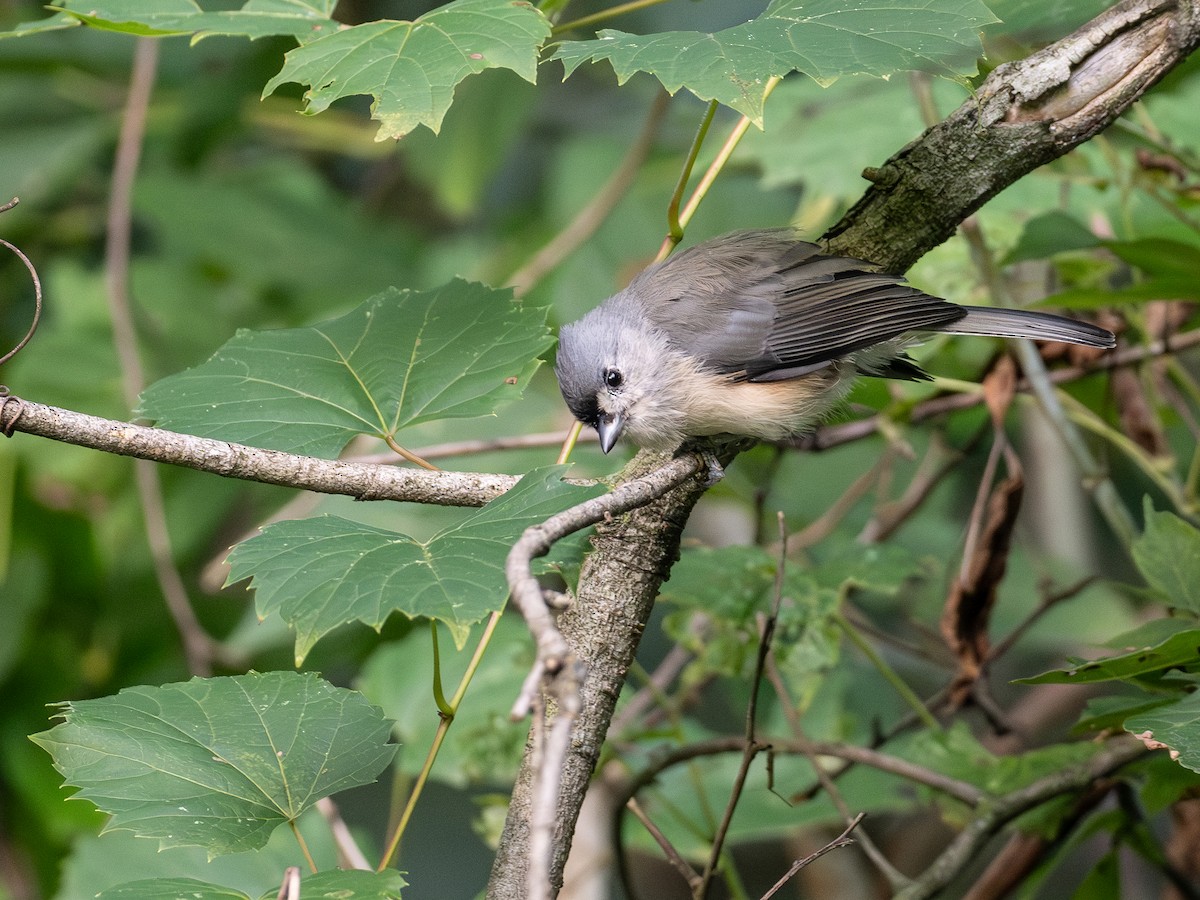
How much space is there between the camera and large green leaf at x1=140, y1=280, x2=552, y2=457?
1.70m

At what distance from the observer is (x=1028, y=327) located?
217cm

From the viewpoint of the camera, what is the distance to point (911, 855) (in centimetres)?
354

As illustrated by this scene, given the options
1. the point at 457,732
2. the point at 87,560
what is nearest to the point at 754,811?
the point at 457,732

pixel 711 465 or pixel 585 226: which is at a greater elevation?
pixel 711 465

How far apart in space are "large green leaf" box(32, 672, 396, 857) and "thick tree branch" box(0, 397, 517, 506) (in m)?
0.28

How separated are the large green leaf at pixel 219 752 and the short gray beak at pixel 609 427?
3.24 ft

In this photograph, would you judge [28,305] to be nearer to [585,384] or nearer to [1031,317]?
[585,384]

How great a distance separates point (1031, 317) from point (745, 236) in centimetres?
62

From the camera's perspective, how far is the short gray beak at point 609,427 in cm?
238

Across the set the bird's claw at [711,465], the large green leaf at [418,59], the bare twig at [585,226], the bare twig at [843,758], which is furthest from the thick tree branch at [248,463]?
the bare twig at [585,226]

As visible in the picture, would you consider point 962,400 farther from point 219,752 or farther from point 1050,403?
point 219,752

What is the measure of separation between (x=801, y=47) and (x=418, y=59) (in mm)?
555

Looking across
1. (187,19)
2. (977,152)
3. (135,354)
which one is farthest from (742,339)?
(135,354)

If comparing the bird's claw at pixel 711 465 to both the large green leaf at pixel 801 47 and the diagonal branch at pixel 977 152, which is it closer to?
the diagonal branch at pixel 977 152
